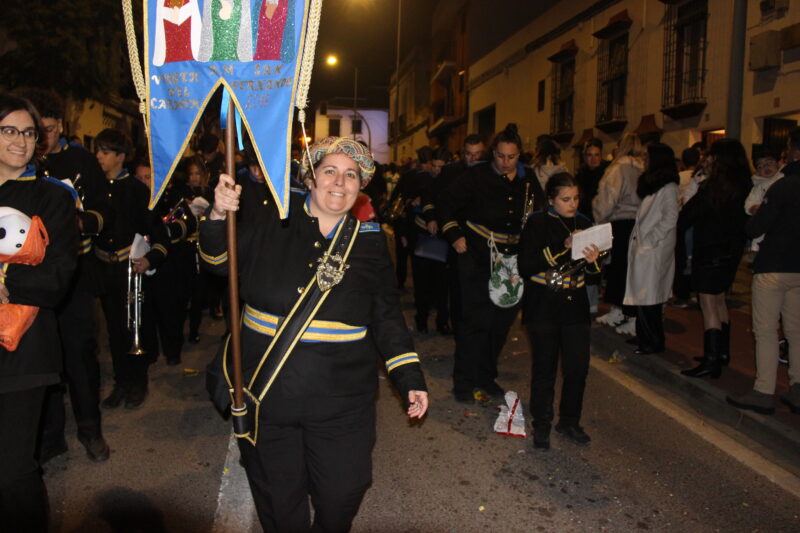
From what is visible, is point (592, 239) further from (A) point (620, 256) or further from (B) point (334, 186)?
(A) point (620, 256)

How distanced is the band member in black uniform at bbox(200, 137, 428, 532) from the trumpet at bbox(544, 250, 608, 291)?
7.37 ft

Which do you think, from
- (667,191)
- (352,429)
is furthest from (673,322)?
(352,429)

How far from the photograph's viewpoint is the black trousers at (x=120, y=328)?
17.6 feet

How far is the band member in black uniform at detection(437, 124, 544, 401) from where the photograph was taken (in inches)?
229

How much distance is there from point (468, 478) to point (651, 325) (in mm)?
3619

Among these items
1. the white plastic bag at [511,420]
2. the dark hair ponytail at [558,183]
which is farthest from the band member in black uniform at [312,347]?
the white plastic bag at [511,420]

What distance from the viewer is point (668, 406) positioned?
608 cm

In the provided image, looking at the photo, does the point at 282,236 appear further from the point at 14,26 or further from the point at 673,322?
the point at 14,26

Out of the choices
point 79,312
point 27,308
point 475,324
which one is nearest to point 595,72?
point 475,324

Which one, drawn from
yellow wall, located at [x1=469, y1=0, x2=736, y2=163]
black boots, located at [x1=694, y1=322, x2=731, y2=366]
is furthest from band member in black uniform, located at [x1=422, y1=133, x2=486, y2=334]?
yellow wall, located at [x1=469, y1=0, x2=736, y2=163]

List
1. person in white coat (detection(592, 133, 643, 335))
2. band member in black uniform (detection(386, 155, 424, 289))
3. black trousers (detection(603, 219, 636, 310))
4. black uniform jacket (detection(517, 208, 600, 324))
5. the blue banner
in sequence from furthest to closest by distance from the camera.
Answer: band member in black uniform (detection(386, 155, 424, 289)) → black trousers (detection(603, 219, 636, 310)) → person in white coat (detection(592, 133, 643, 335)) → black uniform jacket (detection(517, 208, 600, 324)) → the blue banner

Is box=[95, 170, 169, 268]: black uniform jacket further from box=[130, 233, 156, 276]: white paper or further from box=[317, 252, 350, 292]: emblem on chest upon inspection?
box=[317, 252, 350, 292]: emblem on chest

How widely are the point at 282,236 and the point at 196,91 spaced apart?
2.20ft

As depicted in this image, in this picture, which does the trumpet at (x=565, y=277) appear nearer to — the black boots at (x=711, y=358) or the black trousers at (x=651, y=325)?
the black boots at (x=711, y=358)
